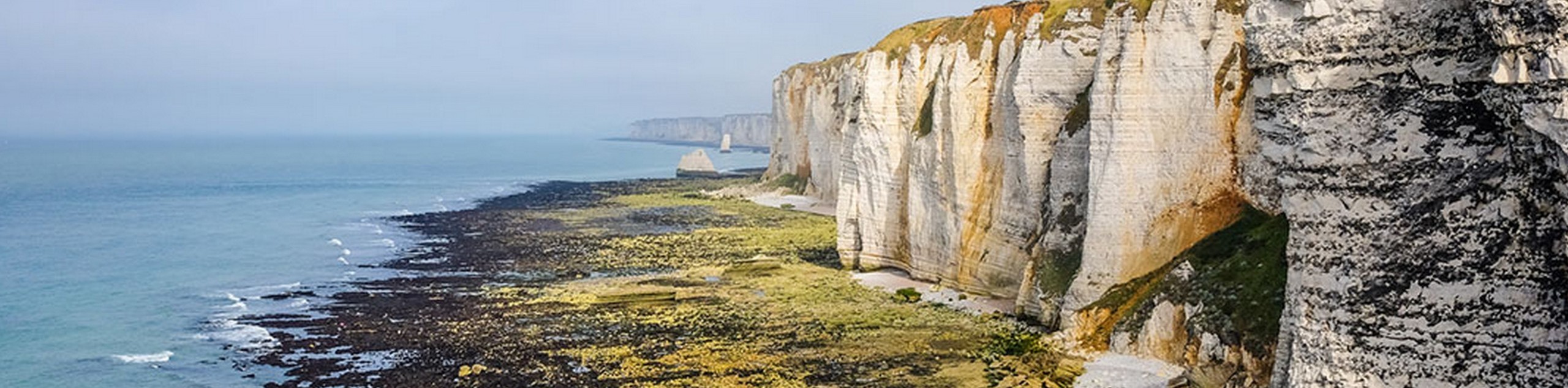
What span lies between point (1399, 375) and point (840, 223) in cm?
3253

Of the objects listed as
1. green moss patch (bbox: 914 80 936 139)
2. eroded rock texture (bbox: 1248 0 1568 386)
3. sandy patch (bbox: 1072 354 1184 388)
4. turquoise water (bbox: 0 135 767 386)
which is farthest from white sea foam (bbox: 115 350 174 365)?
eroded rock texture (bbox: 1248 0 1568 386)

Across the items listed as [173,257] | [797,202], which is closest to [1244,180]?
[173,257]

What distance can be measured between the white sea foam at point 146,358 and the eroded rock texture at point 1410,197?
96.7ft

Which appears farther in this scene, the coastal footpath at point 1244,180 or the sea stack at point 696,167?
the sea stack at point 696,167

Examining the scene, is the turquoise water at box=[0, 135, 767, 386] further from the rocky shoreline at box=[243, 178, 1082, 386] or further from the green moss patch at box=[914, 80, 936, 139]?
the green moss patch at box=[914, 80, 936, 139]

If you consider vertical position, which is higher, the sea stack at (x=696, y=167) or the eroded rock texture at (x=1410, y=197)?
the eroded rock texture at (x=1410, y=197)

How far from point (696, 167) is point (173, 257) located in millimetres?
70641

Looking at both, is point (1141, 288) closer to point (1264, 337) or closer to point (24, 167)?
point (1264, 337)

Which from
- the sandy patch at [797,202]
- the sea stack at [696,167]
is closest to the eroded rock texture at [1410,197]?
the sandy patch at [797,202]

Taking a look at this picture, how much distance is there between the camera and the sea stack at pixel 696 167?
404 ft

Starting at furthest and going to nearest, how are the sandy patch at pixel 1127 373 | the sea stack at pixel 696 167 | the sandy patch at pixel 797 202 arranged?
the sea stack at pixel 696 167 → the sandy patch at pixel 797 202 → the sandy patch at pixel 1127 373

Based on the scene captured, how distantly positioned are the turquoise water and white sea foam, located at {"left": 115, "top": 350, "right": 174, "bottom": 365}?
65mm

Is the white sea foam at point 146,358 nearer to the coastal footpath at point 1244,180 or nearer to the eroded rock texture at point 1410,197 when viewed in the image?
the coastal footpath at point 1244,180

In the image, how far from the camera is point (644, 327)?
3322cm
